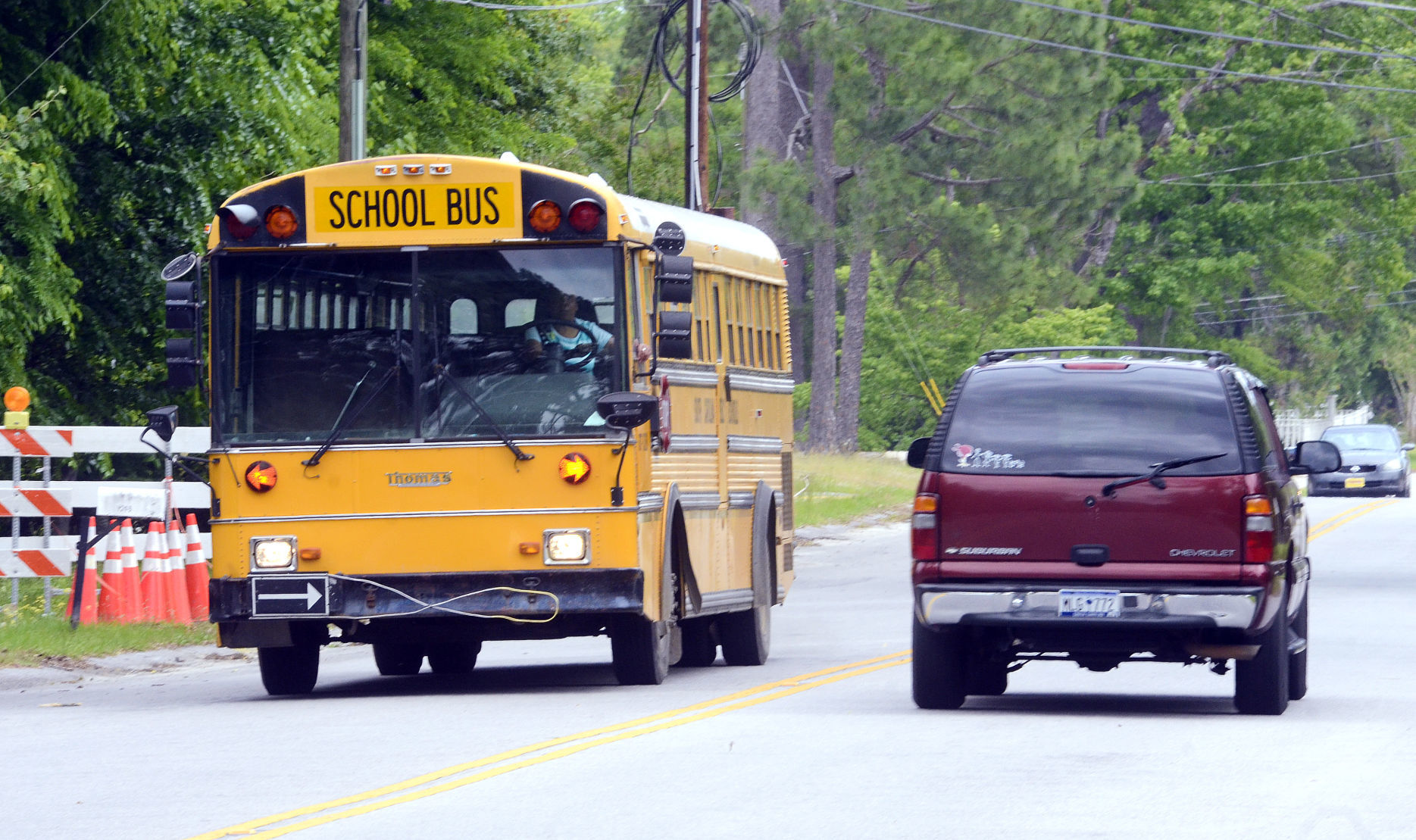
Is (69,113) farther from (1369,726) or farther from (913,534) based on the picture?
(1369,726)

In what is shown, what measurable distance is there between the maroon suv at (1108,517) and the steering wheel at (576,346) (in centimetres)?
226

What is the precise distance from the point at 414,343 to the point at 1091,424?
4.00 m

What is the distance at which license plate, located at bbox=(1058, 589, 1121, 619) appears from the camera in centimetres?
1155

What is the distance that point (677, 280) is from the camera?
42.5 ft

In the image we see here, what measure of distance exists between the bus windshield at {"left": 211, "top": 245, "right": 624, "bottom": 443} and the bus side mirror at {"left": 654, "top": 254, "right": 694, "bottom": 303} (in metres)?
0.34

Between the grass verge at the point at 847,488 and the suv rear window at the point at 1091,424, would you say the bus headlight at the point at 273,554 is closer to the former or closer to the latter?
the suv rear window at the point at 1091,424

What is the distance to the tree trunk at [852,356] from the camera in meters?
53.5

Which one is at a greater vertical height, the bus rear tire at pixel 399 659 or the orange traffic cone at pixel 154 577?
the orange traffic cone at pixel 154 577

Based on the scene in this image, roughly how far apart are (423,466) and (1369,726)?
5395mm

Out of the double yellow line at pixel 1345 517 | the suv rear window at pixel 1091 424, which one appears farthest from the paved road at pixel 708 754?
the double yellow line at pixel 1345 517

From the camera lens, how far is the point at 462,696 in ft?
45.1

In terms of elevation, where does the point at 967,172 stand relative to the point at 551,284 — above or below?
above

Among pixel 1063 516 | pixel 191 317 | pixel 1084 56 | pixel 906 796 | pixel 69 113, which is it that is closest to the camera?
pixel 906 796

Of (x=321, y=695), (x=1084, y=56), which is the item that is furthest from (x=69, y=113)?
(x=1084, y=56)
